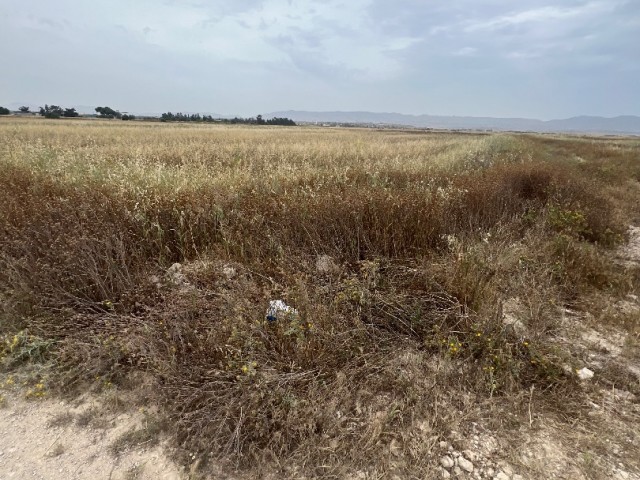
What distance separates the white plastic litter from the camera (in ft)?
8.25

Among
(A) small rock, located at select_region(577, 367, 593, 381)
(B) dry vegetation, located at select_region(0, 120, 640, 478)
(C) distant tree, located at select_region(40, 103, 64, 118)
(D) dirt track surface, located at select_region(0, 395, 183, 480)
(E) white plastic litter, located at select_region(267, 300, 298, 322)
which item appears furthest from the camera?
(C) distant tree, located at select_region(40, 103, 64, 118)

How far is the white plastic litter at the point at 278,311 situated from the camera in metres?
2.51

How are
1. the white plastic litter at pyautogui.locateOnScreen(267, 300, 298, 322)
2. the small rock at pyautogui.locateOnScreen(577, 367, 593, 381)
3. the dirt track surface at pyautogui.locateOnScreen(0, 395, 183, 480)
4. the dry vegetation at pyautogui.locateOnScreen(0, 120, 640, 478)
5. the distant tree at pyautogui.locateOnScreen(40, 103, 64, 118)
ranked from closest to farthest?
the dirt track surface at pyautogui.locateOnScreen(0, 395, 183, 480) → the dry vegetation at pyautogui.locateOnScreen(0, 120, 640, 478) → the small rock at pyautogui.locateOnScreen(577, 367, 593, 381) → the white plastic litter at pyautogui.locateOnScreen(267, 300, 298, 322) → the distant tree at pyautogui.locateOnScreen(40, 103, 64, 118)

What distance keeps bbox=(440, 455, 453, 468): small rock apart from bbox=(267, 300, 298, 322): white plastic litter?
1261mm

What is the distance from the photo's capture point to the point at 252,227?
12.3 ft

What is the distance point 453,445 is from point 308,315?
121cm

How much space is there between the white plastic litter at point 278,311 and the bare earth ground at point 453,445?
1.01 meters

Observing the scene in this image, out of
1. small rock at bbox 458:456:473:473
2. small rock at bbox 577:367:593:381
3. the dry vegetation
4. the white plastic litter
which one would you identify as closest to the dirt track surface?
the dry vegetation

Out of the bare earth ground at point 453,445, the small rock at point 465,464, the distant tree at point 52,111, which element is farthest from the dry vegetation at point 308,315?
the distant tree at point 52,111

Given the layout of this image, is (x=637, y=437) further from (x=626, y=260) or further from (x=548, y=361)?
(x=626, y=260)

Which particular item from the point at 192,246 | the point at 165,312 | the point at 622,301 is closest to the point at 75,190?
the point at 192,246

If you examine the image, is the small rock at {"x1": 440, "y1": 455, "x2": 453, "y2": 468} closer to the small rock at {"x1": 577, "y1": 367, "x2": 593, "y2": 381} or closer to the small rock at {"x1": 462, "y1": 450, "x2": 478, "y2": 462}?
the small rock at {"x1": 462, "y1": 450, "x2": 478, "y2": 462}

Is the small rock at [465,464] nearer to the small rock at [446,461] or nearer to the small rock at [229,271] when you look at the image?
the small rock at [446,461]

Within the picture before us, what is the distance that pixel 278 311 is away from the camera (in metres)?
2.54
